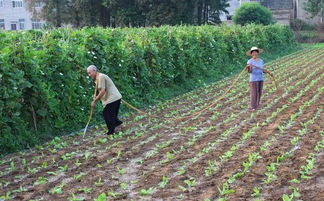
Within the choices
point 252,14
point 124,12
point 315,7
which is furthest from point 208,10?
point 315,7

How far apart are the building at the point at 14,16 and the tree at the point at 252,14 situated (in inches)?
876

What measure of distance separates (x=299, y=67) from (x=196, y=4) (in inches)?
886

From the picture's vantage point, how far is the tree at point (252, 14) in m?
49.4

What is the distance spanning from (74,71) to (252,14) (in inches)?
1578

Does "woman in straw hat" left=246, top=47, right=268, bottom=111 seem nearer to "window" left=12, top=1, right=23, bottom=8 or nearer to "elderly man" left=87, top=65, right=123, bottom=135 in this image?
"elderly man" left=87, top=65, right=123, bottom=135

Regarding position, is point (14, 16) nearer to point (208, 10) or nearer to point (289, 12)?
point (208, 10)

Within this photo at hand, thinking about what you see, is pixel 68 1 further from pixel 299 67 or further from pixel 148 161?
pixel 148 161

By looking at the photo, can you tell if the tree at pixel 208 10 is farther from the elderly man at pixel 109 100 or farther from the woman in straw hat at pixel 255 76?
the elderly man at pixel 109 100

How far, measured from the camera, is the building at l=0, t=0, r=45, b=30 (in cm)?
5781

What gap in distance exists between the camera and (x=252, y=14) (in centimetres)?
4941

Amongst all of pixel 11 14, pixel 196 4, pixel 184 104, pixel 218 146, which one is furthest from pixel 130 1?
pixel 218 146

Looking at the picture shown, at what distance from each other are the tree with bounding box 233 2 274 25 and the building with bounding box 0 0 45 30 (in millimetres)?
22261

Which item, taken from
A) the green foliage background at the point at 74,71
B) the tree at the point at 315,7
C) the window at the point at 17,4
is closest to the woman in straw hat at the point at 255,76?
the green foliage background at the point at 74,71

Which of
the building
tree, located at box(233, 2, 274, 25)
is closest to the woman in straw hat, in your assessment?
tree, located at box(233, 2, 274, 25)
